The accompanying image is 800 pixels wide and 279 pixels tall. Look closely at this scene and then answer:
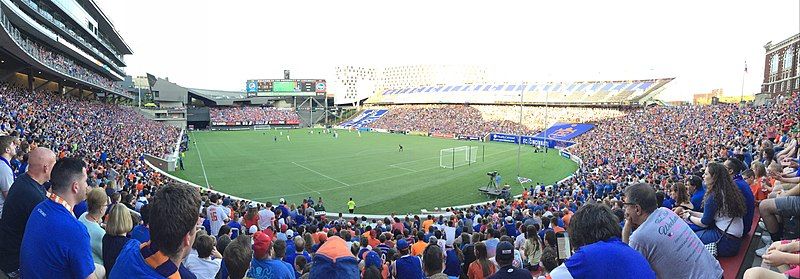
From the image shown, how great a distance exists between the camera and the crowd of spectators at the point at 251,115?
92750mm

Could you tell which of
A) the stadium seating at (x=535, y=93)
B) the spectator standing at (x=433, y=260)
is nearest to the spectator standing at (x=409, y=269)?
the spectator standing at (x=433, y=260)

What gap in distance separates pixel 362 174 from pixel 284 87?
8477cm

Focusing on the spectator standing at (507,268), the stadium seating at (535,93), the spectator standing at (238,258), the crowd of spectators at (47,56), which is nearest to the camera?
the spectator standing at (238,258)

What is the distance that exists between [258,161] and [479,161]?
19814 mm

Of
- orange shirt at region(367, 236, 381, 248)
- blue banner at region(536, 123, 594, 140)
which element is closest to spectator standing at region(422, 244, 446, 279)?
orange shirt at region(367, 236, 381, 248)

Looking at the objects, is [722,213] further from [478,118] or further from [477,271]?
[478,118]

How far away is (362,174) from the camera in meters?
31.0

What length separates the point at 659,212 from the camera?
3479 millimetres

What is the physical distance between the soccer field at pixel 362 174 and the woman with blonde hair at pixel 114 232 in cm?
1668

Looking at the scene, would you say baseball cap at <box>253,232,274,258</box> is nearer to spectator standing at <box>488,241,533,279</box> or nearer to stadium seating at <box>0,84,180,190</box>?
spectator standing at <box>488,241,533,279</box>

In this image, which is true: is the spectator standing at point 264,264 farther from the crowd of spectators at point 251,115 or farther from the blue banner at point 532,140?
the crowd of spectators at point 251,115

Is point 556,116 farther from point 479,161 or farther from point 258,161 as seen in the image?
point 258,161

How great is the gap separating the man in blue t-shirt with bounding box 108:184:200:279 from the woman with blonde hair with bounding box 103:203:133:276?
164 cm

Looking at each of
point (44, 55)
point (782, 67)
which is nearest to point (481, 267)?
point (44, 55)
